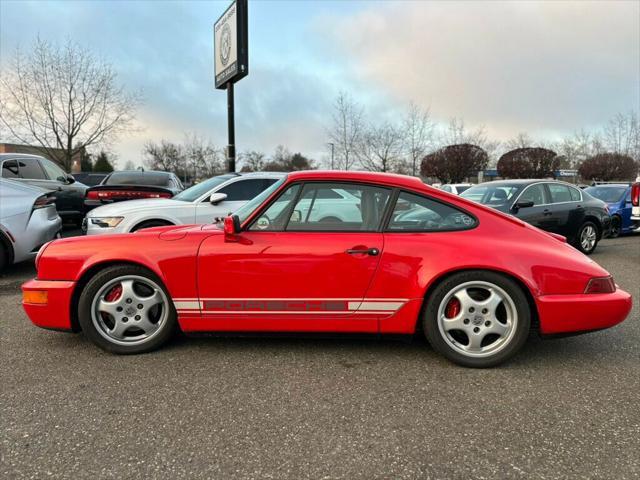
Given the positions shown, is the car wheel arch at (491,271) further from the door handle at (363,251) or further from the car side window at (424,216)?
the door handle at (363,251)

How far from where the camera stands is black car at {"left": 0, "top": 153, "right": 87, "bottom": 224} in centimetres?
797

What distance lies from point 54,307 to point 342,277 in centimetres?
204

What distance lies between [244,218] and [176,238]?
1.63 ft

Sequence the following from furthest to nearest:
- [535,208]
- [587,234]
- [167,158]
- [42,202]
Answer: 1. [167,158]
2. [587,234]
3. [535,208]
4. [42,202]

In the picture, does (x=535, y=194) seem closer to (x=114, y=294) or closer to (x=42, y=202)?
(x=114, y=294)

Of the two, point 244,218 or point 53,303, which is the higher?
point 244,218

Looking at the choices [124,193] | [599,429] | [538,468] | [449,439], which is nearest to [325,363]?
[449,439]

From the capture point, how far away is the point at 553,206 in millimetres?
7613

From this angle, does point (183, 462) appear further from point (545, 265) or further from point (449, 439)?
point (545, 265)

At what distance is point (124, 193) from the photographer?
→ 768 cm

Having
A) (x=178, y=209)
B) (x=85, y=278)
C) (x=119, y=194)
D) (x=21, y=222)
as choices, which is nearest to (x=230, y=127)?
(x=119, y=194)

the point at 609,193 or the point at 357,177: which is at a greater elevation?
the point at 357,177

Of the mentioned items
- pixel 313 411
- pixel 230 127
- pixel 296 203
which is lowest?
pixel 313 411

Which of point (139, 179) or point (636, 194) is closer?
point (636, 194)
